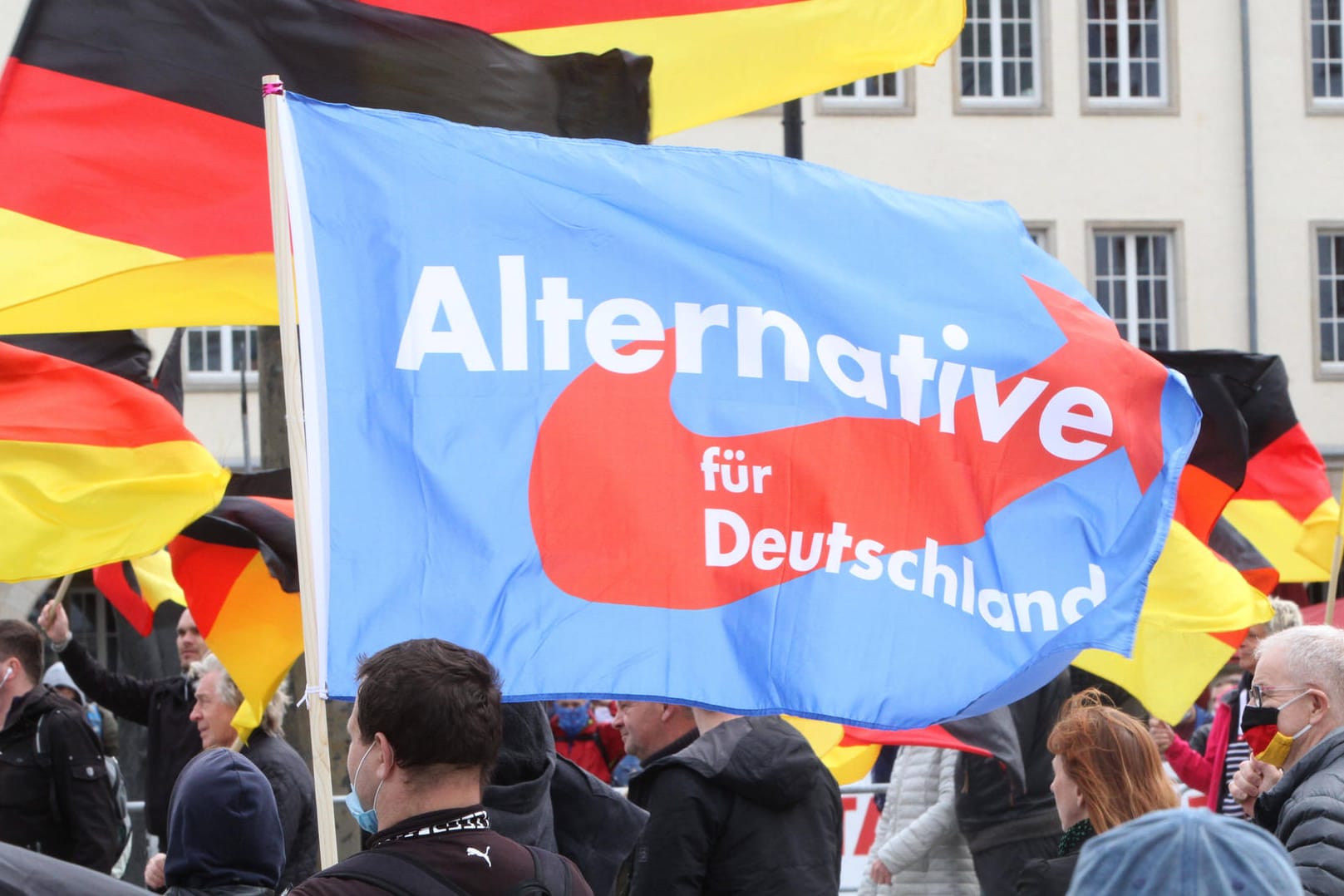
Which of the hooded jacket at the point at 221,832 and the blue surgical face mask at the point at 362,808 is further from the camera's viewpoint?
the hooded jacket at the point at 221,832

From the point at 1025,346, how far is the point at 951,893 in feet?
11.1

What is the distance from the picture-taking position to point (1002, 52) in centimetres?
2552

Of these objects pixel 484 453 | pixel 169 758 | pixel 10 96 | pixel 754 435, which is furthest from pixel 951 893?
pixel 10 96

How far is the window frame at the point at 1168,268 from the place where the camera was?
82.8ft

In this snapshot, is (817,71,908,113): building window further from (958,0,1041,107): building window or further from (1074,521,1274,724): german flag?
(1074,521,1274,724): german flag

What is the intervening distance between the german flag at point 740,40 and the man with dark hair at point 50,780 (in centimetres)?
340

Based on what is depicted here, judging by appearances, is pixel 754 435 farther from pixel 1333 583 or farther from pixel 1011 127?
pixel 1011 127

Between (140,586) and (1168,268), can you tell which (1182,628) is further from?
(1168,268)

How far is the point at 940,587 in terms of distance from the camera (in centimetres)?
482

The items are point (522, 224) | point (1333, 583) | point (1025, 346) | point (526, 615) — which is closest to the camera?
point (526, 615)

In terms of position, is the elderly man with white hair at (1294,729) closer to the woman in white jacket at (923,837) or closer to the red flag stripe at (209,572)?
the woman in white jacket at (923,837)

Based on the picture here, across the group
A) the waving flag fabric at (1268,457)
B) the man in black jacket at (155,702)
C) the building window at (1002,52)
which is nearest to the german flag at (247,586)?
the man in black jacket at (155,702)

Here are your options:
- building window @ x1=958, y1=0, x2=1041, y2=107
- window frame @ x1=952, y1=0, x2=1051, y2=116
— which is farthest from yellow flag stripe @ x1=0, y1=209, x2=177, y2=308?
building window @ x1=958, y1=0, x2=1041, y2=107

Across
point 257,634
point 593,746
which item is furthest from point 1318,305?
point 257,634
